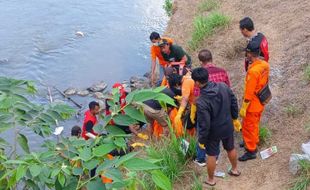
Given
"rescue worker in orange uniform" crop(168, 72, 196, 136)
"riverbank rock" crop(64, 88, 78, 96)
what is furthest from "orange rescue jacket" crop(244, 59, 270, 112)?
"riverbank rock" crop(64, 88, 78, 96)

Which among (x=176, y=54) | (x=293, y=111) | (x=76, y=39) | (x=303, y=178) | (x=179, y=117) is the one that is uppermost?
(x=176, y=54)

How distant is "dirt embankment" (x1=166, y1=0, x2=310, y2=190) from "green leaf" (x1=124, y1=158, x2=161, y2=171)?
402 cm

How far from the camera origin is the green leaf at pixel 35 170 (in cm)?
214

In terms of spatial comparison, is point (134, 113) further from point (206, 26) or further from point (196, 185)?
point (206, 26)

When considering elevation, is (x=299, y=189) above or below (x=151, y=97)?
below

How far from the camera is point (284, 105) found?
707 centimetres

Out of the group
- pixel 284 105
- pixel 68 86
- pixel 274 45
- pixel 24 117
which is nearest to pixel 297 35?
pixel 274 45

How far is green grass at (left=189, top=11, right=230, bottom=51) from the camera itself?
1058 cm

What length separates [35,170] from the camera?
7.11 feet

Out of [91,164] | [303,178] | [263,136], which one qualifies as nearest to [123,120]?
[91,164]

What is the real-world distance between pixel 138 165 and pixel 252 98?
13.3 feet

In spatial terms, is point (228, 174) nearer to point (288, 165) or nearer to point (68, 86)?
point (288, 165)

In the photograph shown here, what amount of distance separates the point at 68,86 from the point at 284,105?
6.48 m

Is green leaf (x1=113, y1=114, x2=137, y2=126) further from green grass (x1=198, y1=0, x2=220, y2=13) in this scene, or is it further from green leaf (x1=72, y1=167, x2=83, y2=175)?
green grass (x1=198, y1=0, x2=220, y2=13)
